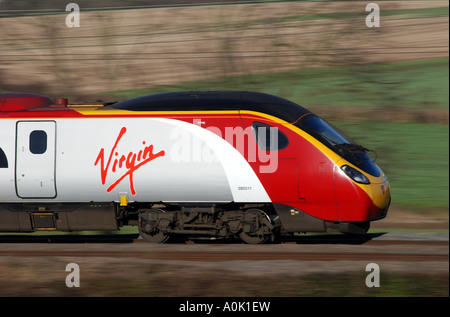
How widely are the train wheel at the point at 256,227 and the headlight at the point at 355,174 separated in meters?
1.72

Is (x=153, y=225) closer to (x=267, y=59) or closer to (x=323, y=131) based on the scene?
(x=323, y=131)

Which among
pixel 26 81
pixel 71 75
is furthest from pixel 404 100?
pixel 26 81

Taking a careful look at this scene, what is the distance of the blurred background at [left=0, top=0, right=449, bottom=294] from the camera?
2622 centimetres

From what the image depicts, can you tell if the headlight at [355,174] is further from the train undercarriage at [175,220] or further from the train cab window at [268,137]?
the train cab window at [268,137]

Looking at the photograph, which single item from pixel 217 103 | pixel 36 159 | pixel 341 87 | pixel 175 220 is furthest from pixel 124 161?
pixel 341 87


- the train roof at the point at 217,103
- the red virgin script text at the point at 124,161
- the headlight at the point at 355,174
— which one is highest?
the train roof at the point at 217,103

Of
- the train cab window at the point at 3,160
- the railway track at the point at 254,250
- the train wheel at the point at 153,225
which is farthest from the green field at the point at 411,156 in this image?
the train cab window at the point at 3,160

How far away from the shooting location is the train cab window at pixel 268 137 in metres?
13.5

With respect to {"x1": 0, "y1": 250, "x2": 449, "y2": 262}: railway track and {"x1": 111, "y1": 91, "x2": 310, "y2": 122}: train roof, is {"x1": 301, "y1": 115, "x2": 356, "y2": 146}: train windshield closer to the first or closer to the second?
{"x1": 111, "y1": 91, "x2": 310, "y2": 122}: train roof

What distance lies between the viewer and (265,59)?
2784 centimetres

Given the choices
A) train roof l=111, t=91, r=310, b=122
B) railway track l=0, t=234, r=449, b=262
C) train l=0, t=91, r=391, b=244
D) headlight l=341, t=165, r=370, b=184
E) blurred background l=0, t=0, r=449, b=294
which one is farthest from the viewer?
blurred background l=0, t=0, r=449, b=294

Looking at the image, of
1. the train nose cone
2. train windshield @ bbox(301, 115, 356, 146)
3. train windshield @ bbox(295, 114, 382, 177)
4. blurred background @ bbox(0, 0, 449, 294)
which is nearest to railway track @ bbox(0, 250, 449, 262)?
the train nose cone

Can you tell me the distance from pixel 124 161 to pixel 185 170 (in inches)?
47.9

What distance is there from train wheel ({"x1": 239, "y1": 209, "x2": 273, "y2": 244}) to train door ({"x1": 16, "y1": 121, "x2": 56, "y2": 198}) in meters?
3.77
